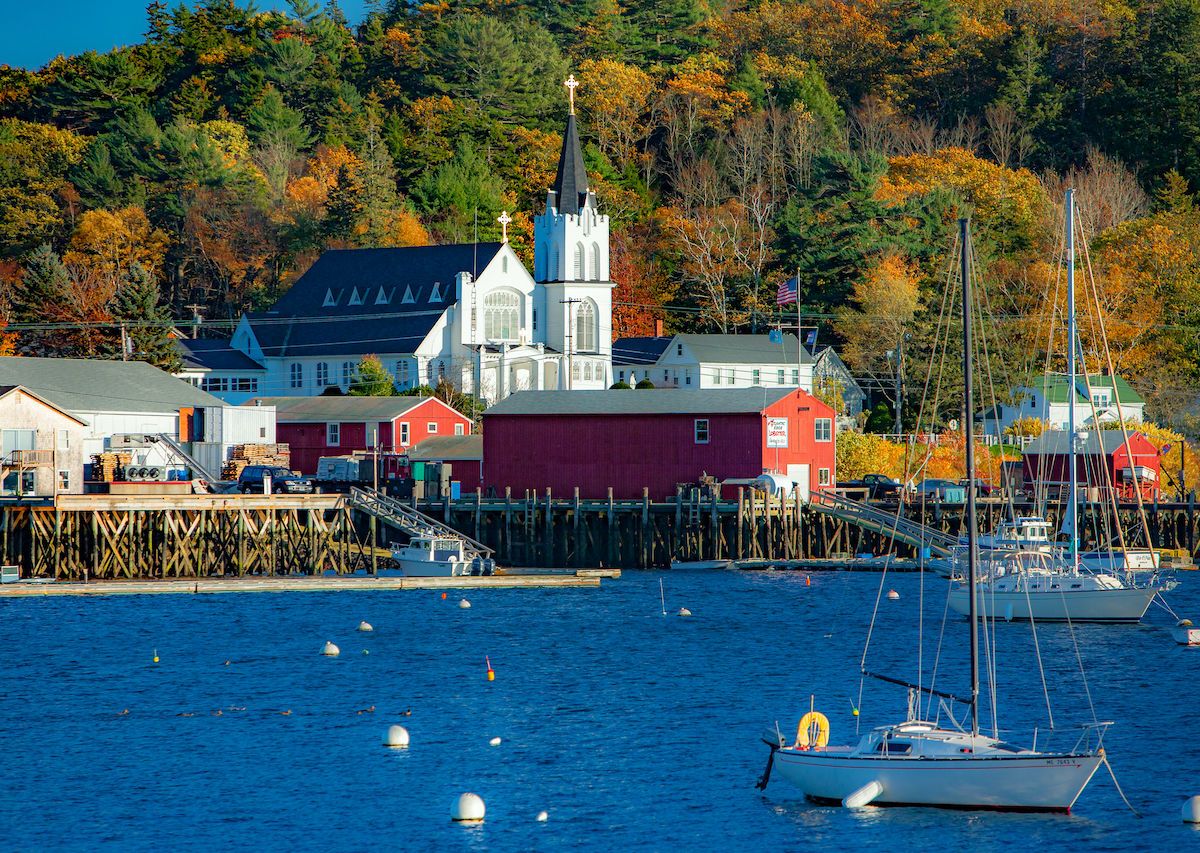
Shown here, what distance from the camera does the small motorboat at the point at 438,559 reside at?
69.8m

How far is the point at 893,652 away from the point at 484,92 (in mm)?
101163

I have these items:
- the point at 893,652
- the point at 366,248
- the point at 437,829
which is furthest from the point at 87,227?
the point at 437,829

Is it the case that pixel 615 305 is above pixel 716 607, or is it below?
above

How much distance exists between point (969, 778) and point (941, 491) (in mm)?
49769

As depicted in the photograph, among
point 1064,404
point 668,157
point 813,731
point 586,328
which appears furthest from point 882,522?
point 668,157

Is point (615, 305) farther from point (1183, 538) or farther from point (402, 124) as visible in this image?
point (1183, 538)

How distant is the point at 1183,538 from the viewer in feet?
257

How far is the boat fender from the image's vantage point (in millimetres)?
31969

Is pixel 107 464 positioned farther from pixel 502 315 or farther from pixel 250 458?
pixel 502 315

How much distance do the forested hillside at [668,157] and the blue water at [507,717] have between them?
4563cm

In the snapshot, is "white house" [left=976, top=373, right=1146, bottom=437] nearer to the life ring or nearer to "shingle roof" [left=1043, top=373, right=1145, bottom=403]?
"shingle roof" [left=1043, top=373, right=1145, bottom=403]

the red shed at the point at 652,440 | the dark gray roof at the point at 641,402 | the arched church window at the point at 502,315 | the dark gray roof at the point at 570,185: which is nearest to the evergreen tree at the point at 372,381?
the arched church window at the point at 502,315

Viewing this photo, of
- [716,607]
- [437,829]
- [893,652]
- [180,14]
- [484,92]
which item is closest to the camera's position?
[437,829]

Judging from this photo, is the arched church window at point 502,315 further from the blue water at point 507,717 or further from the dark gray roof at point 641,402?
the blue water at point 507,717
